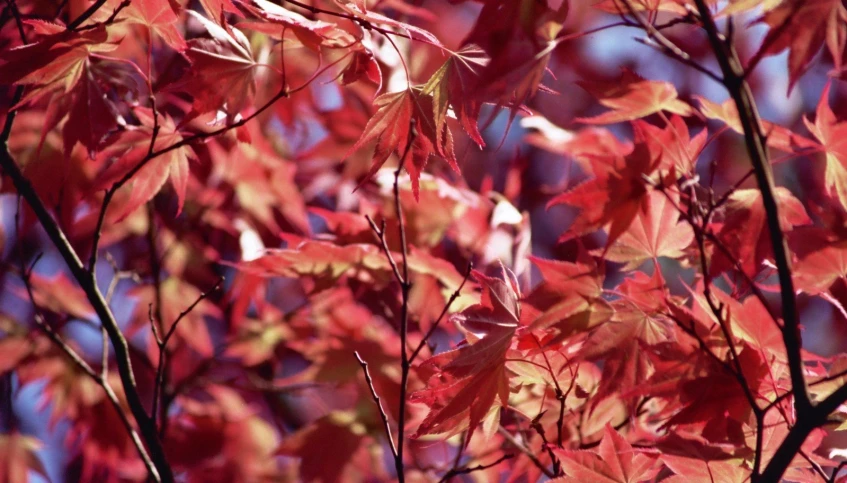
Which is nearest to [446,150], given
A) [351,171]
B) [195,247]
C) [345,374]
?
[345,374]

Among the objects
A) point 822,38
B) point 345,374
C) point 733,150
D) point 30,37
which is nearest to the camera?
point 822,38

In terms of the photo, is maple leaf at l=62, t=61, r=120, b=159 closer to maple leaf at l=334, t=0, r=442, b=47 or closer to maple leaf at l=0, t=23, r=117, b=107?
maple leaf at l=0, t=23, r=117, b=107

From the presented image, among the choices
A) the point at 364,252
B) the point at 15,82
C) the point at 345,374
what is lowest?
the point at 345,374

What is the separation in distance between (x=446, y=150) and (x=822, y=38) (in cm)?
35

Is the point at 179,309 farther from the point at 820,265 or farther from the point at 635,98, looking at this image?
the point at 820,265

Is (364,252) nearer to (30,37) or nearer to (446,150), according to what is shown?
(446,150)

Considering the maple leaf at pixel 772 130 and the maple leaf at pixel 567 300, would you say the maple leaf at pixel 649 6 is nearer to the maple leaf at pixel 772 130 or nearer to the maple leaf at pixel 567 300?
the maple leaf at pixel 772 130

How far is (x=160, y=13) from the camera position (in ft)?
2.57

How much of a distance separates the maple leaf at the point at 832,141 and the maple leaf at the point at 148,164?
0.71 metres

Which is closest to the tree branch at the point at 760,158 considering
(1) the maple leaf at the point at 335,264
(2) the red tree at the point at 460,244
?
Answer: (2) the red tree at the point at 460,244

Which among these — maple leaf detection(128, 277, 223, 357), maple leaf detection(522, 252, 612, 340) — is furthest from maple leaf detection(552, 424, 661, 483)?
maple leaf detection(128, 277, 223, 357)

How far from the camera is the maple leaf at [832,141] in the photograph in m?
0.69

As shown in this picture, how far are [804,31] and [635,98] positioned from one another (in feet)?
0.61

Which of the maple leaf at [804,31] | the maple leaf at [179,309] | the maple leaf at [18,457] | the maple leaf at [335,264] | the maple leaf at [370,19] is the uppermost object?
the maple leaf at [804,31]
